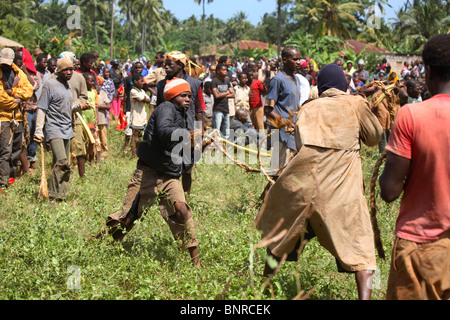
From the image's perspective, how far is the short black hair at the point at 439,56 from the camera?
2.91 m

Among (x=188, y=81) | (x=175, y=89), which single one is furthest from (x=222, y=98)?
(x=175, y=89)

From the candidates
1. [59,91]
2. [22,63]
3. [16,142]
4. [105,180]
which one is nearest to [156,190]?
[59,91]

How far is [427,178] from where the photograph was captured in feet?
9.67

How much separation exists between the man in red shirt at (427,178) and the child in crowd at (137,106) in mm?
8245

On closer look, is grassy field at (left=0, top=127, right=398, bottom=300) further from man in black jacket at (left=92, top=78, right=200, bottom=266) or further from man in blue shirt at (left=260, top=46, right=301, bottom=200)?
man in blue shirt at (left=260, top=46, right=301, bottom=200)

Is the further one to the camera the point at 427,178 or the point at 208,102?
the point at 208,102

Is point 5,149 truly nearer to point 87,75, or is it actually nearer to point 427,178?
point 87,75

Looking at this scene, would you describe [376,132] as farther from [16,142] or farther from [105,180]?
[16,142]

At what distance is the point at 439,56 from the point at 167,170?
2.86 metres

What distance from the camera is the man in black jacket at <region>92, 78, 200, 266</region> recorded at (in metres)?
5.01

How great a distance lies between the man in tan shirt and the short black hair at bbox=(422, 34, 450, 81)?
105 cm

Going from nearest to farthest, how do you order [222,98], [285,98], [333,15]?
[285,98] → [222,98] → [333,15]

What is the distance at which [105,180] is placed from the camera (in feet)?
28.7
